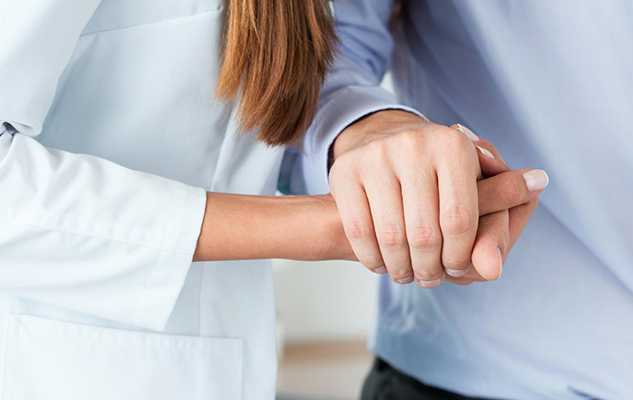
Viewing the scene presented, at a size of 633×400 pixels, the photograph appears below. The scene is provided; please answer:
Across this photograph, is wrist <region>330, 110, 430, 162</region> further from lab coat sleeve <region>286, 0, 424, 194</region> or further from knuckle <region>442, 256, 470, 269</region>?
knuckle <region>442, 256, 470, 269</region>

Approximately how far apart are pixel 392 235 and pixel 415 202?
0.03 meters

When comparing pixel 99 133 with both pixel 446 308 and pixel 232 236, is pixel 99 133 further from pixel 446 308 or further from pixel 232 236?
pixel 446 308

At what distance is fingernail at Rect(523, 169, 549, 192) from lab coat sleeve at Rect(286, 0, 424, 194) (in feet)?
0.46

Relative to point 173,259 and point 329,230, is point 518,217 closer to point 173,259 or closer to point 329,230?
point 329,230

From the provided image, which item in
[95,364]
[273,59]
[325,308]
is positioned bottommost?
[325,308]

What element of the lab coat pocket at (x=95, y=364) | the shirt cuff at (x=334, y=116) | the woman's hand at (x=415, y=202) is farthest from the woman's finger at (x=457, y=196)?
the lab coat pocket at (x=95, y=364)

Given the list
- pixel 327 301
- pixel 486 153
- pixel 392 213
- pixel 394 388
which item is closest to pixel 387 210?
pixel 392 213

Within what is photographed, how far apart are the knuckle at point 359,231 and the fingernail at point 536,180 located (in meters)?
0.12

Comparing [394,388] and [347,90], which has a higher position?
[347,90]

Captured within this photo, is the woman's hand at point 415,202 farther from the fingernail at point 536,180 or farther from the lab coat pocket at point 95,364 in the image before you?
the lab coat pocket at point 95,364

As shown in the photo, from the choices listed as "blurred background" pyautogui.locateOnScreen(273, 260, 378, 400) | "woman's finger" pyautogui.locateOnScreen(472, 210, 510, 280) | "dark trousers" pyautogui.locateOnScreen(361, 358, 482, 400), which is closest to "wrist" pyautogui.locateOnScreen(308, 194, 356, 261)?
"woman's finger" pyautogui.locateOnScreen(472, 210, 510, 280)

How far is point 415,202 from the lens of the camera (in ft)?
1.23

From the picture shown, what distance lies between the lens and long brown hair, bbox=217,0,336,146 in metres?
0.45

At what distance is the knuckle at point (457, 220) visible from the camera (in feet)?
1.20
